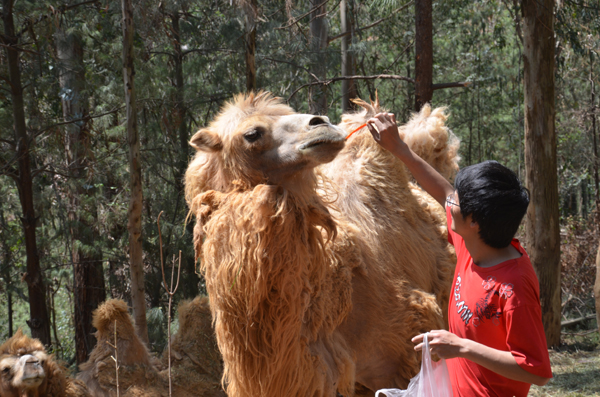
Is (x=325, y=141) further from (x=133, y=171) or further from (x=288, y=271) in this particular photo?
(x=133, y=171)

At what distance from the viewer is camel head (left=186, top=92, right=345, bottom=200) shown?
2.99 m

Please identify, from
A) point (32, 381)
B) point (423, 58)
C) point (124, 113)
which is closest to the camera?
point (32, 381)

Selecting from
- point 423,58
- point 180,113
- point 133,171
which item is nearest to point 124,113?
point 180,113

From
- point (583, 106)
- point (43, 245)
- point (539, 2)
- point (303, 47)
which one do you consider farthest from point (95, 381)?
point (583, 106)

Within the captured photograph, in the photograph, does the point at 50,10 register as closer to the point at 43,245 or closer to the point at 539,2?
the point at 43,245

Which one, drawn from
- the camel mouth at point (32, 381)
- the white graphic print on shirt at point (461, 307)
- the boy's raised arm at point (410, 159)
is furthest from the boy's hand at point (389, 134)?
the camel mouth at point (32, 381)

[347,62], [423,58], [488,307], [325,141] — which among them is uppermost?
[347,62]

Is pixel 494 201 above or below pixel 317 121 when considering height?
below

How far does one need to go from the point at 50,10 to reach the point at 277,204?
20.4 ft

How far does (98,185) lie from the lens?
30.5 ft

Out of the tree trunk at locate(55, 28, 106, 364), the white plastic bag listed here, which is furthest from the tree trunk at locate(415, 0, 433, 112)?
the white plastic bag

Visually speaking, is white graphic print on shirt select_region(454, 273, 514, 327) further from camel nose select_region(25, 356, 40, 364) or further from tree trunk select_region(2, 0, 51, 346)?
tree trunk select_region(2, 0, 51, 346)

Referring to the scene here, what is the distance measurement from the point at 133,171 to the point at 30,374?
243cm

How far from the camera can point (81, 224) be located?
364 inches
